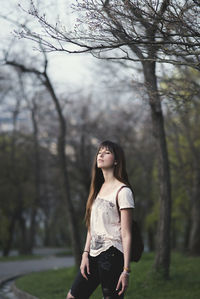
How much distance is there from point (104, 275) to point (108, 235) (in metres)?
0.34

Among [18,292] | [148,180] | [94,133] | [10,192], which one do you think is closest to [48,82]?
[18,292]

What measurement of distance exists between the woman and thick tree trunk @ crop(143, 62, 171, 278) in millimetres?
6006

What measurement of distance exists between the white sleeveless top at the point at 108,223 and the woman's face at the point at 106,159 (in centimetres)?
27

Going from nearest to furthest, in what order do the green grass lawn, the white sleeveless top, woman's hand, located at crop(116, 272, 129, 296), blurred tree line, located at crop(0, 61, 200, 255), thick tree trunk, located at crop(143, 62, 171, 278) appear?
woman's hand, located at crop(116, 272, 129, 296) → the white sleeveless top → the green grass lawn → thick tree trunk, located at crop(143, 62, 171, 278) → blurred tree line, located at crop(0, 61, 200, 255)

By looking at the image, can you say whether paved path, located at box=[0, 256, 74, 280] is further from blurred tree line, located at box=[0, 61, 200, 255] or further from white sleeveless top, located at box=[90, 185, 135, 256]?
white sleeveless top, located at box=[90, 185, 135, 256]

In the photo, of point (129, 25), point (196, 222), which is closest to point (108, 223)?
point (129, 25)

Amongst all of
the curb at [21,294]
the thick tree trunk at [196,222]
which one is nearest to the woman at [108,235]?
the curb at [21,294]

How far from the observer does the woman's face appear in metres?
4.45

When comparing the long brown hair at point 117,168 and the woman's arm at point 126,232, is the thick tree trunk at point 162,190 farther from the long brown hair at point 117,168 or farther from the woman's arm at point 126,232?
the woman's arm at point 126,232

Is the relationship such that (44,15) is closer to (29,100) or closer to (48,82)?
(48,82)

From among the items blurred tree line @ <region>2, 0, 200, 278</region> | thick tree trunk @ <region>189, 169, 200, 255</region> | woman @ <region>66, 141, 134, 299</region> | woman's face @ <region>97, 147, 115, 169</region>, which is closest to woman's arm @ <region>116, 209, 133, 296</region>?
woman @ <region>66, 141, 134, 299</region>

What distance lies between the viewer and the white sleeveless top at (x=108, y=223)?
164 inches

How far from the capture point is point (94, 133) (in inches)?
1153

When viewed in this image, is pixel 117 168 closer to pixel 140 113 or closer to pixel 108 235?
pixel 108 235
